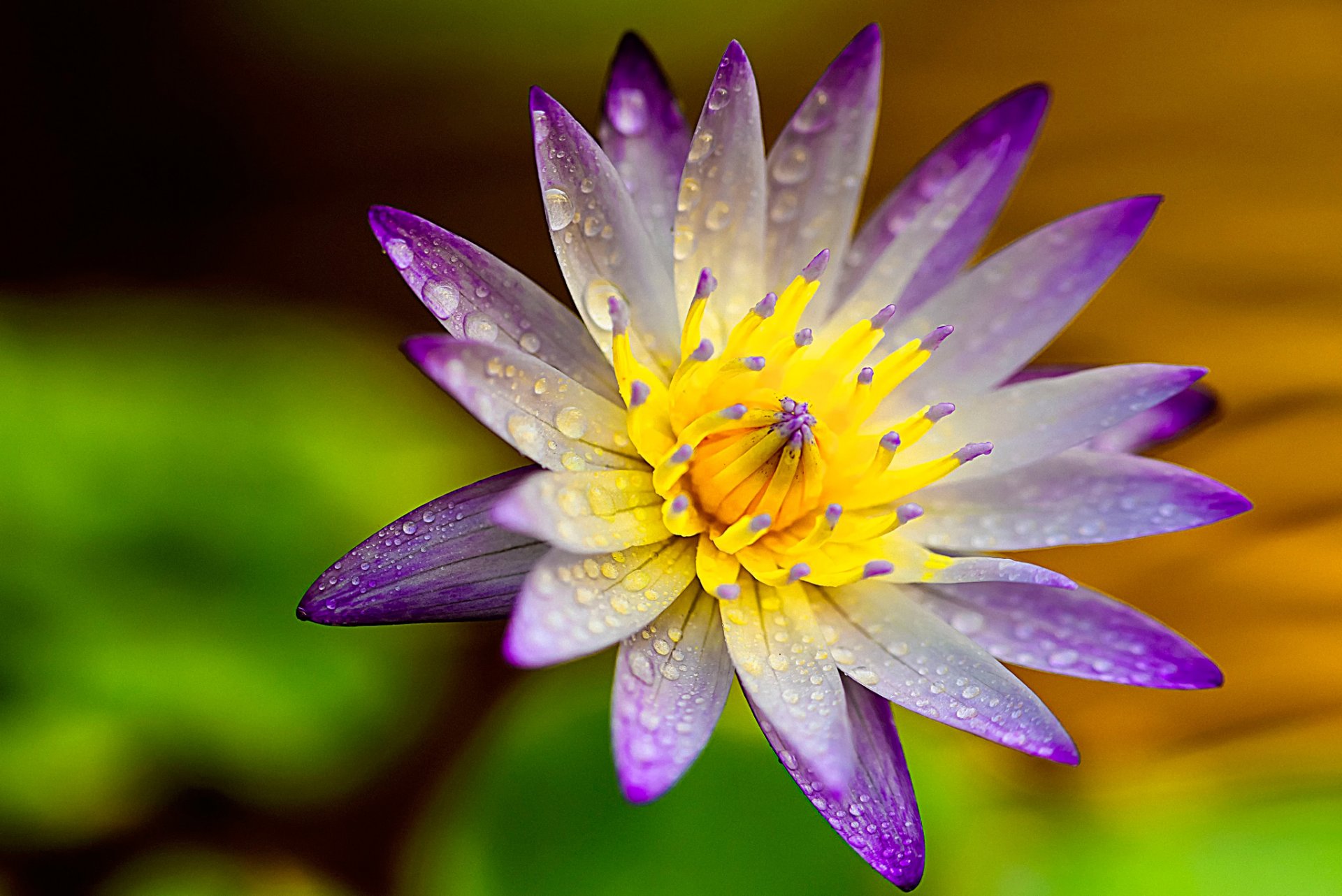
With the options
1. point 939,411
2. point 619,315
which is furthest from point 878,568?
point 619,315

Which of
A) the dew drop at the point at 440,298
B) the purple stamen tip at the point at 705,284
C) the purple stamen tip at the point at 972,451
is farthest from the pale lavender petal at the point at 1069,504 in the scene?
the dew drop at the point at 440,298

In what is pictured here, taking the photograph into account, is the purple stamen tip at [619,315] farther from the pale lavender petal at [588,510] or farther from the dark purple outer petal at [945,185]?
the dark purple outer petal at [945,185]

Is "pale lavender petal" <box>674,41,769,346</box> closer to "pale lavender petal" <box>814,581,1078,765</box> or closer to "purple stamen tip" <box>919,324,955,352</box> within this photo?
"purple stamen tip" <box>919,324,955,352</box>

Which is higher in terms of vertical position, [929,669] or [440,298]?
[440,298]

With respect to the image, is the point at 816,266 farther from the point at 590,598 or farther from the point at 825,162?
the point at 590,598

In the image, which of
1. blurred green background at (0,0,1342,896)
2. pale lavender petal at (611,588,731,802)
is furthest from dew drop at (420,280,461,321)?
blurred green background at (0,0,1342,896)

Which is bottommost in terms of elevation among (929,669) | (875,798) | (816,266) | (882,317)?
(875,798)
